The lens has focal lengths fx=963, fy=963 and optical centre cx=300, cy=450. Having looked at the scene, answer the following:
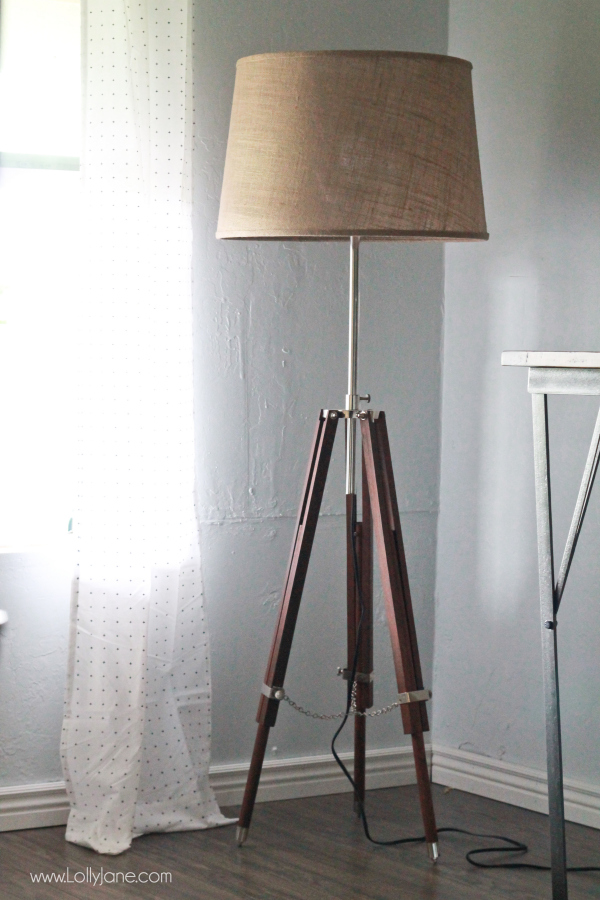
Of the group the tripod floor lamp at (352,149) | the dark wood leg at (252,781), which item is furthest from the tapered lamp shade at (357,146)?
the dark wood leg at (252,781)

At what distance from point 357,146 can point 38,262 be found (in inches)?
38.0

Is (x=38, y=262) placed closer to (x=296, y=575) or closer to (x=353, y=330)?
(x=353, y=330)

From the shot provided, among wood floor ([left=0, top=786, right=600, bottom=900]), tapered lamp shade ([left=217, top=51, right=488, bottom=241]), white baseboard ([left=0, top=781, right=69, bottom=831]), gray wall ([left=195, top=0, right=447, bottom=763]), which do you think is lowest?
wood floor ([left=0, top=786, right=600, bottom=900])

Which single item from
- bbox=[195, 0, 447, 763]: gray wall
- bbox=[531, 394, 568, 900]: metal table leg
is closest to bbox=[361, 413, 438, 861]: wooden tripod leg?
bbox=[531, 394, 568, 900]: metal table leg

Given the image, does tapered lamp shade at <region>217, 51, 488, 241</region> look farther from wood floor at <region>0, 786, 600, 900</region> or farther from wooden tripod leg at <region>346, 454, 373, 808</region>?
wood floor at <region>0, 786, 600, 900</region>

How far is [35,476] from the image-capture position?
2457mm

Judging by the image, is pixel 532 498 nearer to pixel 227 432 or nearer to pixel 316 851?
pixel 227 432

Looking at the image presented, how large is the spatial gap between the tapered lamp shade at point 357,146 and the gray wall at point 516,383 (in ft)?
1.91

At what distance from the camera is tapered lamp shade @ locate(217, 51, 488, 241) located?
1.86 meters

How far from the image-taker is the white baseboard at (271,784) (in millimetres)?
2328

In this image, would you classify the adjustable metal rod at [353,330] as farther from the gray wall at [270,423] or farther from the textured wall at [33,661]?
the textured wall at [33,661]

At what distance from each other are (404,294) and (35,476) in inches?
43.1

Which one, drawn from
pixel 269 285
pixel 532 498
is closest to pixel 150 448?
pixel 269 285

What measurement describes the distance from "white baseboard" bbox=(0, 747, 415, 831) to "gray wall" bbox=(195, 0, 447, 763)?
1.4 inches
